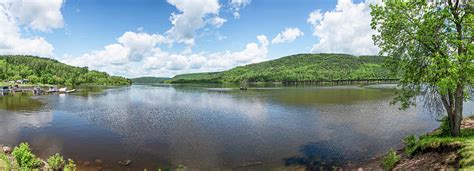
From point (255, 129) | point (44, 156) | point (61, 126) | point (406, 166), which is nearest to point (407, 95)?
point (406, 166)

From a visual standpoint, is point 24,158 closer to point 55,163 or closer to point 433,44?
point 55,163

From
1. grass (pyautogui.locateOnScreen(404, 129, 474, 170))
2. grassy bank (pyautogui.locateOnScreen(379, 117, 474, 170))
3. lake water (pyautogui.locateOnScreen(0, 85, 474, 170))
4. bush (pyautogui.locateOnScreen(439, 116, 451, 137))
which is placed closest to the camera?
grass (pyautogui.locateOnScreen(404, 129, 474, 170))

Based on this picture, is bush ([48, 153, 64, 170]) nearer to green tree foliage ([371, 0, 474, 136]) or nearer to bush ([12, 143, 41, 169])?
bush ([12, 143, 41, 169])

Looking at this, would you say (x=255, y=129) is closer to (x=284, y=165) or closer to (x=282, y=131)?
(x=282, y=131)

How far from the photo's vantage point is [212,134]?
30016 mm

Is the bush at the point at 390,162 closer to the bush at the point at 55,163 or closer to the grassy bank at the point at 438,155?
the grassy bank at the point at 438,155

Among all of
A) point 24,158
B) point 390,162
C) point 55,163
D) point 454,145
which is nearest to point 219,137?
point 55,163

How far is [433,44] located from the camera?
1451cm

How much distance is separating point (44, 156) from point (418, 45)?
100 feet

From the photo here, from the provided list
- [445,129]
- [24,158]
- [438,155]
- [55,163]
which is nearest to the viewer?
[438,155]

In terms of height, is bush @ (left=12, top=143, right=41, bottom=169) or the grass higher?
the grass

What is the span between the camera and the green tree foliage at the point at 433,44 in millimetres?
12875

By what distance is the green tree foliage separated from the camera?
42.2ft

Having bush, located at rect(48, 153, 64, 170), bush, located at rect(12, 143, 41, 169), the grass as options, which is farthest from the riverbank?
bush, located at rect(12, 143, 41, 169)
